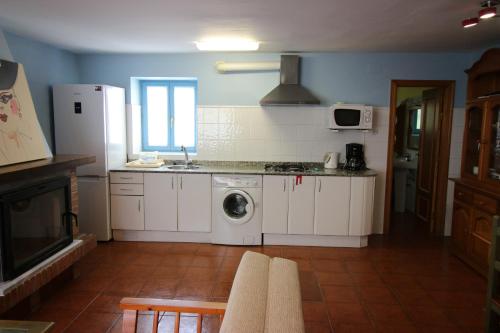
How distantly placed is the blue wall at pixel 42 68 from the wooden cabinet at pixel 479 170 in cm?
456

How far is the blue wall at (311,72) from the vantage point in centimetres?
429

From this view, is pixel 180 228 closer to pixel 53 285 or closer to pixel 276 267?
pixel 53 285

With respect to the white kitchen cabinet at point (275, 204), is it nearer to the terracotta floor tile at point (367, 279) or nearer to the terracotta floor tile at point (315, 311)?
the terracotta floor tile at point (367, 279)

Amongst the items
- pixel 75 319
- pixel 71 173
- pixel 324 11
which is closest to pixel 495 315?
pixel 324 11

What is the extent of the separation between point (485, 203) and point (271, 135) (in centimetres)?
237

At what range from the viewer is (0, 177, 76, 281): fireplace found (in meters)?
2.37

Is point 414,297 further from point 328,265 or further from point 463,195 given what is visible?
point 463,195

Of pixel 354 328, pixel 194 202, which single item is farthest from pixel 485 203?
pixel 194 202

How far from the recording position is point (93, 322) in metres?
2.53

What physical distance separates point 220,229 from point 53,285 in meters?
1.75

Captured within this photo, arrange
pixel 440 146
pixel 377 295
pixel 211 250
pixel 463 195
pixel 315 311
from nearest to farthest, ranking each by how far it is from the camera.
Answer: pixel 315 311, pixel 377 295, pixel 463 195, pixel 211 250, pixel 440 146

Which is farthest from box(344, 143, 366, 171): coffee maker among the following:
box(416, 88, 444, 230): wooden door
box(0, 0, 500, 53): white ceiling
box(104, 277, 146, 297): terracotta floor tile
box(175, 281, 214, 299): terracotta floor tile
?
box(104, 277, 146, 297): terracotta floor tile

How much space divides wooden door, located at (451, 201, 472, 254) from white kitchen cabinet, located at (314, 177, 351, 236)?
112cm

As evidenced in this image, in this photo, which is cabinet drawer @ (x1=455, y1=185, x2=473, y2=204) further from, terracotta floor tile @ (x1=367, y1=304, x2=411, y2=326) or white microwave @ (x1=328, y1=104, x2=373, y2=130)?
terracotta floor tile @ (x1=367, y1=304, x2=411, y2=326)
